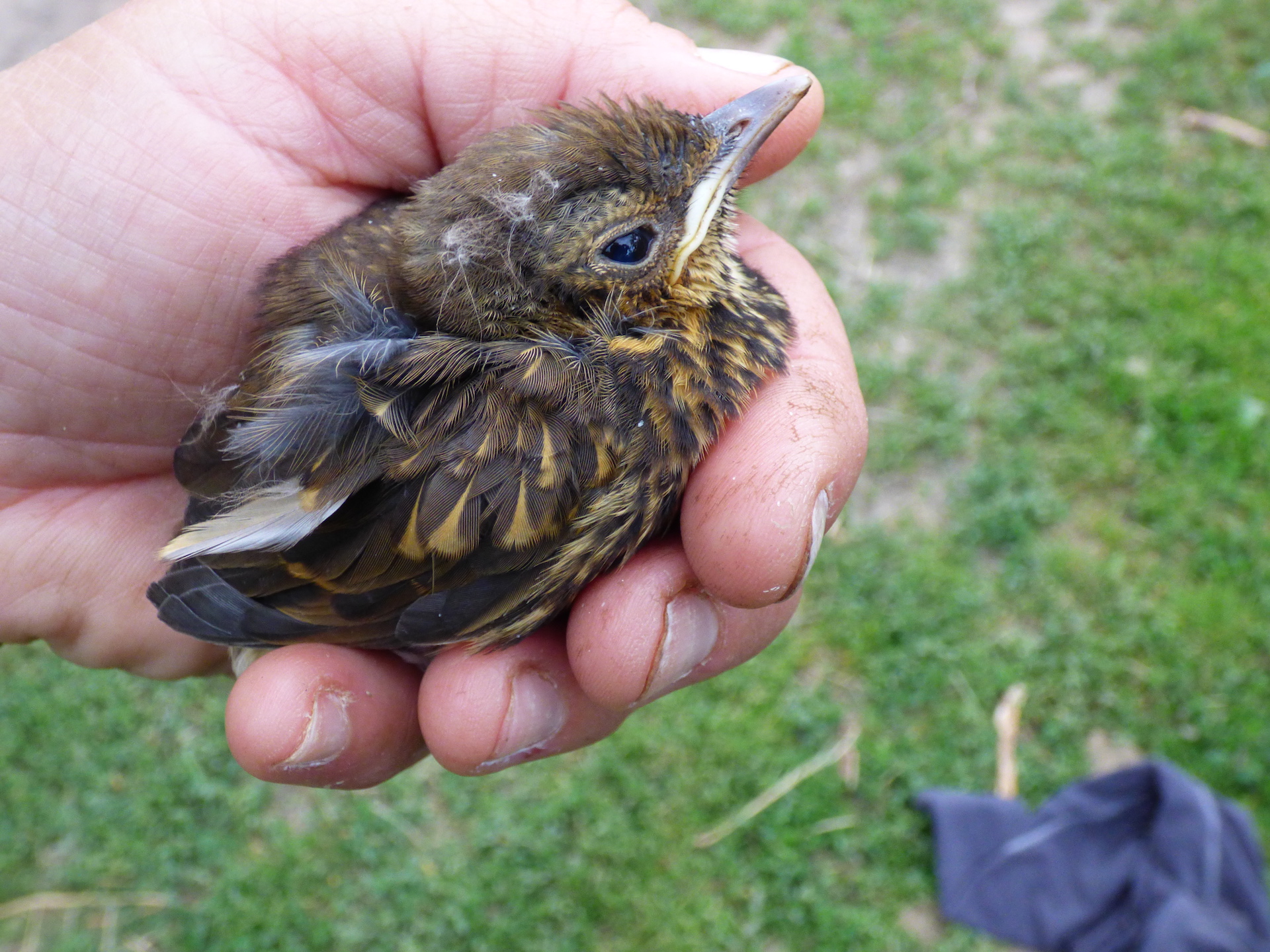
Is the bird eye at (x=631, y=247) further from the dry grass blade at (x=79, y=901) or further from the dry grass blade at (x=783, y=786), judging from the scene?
the dry grass blade at (x=79, y=901)

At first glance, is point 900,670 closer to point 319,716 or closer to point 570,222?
point 319,716

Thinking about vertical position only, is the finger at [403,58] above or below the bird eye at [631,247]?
above

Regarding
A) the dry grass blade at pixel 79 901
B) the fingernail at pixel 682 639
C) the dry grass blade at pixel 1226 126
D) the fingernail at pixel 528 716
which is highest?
the fingernail at pixel 682 639

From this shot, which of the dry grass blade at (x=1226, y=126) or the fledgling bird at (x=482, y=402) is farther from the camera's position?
the dry grass blade at (x=1226, y=126)

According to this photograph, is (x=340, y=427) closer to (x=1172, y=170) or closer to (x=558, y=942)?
(x=558, y=942)

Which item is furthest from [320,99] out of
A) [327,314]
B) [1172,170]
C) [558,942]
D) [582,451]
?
[1172,170]

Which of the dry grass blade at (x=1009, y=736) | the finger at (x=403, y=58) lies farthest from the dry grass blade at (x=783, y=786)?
the finger at (x=403, y=58)

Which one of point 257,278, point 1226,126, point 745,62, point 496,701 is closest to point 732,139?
point 745,62
